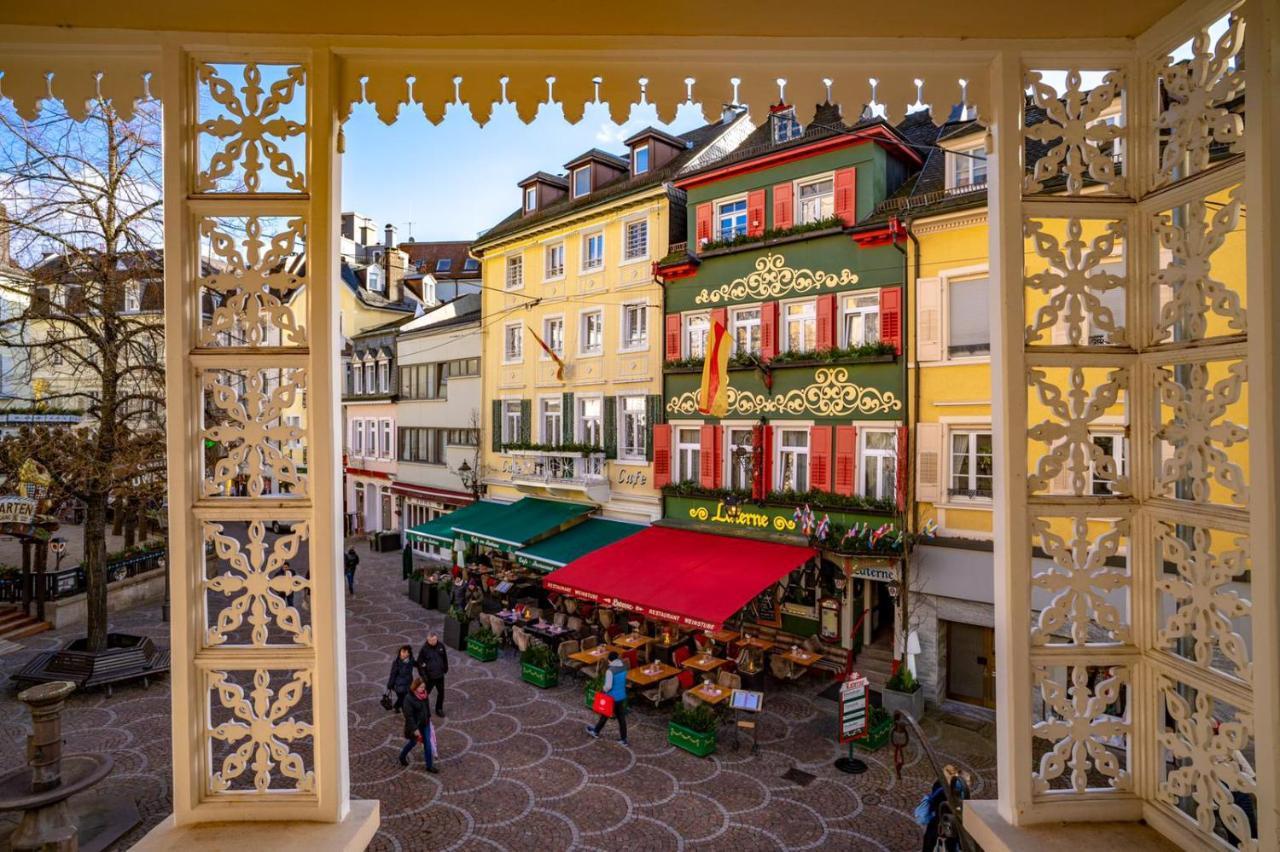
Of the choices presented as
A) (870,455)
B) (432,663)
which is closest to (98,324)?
(432,663)

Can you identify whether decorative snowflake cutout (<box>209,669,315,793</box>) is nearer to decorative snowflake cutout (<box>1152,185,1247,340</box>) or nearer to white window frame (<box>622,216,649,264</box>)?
decorative snowflake cutout (<box>1152,185,1247,340</box>)

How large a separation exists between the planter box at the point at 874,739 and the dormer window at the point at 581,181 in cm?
1596

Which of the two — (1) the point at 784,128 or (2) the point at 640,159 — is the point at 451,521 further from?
(1) the point at 784,128

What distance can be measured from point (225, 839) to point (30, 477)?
13.8 m

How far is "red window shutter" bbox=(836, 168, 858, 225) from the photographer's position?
14.0 metres

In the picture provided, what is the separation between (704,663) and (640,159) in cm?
1366

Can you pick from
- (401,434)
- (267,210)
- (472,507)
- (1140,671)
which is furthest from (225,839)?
(401,434)

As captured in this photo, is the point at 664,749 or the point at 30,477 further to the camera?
the point at 30,477

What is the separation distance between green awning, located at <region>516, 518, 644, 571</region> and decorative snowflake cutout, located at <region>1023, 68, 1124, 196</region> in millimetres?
14282

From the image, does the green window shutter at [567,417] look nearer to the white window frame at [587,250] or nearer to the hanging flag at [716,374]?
the white window frame at [587,250]

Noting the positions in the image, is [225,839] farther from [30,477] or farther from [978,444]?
[30,477]

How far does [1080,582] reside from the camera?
8.18 feet

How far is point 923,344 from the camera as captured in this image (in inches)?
516

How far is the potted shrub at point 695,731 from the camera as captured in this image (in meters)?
10.5
